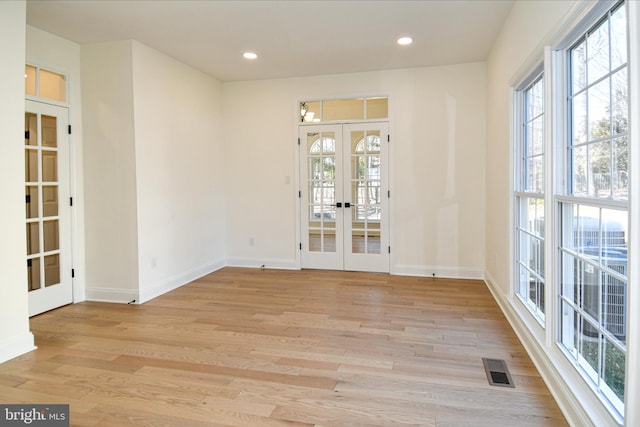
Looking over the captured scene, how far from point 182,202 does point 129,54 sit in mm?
1776

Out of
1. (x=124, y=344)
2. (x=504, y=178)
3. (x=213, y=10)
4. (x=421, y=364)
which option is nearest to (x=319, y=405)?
(x=421, y=364)

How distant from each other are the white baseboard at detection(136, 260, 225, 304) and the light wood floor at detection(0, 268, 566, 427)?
14 cm

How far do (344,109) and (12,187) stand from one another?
4.01 meters

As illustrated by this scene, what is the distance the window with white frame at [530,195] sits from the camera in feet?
9.77

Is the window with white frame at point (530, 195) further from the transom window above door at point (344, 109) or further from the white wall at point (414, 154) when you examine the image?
the transom window above door at point (344, 109)

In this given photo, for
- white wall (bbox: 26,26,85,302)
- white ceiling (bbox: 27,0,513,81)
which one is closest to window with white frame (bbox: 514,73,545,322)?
white ceiling (bbox: 27,0,513,81)

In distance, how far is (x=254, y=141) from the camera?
595cm

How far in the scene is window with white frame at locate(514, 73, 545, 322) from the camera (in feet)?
9.77

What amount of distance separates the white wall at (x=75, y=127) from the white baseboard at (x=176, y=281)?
0.70 meters

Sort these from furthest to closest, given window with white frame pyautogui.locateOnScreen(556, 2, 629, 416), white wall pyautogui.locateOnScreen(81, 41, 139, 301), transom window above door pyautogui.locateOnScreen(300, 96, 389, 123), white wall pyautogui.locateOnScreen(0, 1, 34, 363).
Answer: transom window above door pyautogui.locateOnScreen(300, 96, 389, 123) → white wall pyautogui.locateOnScreen(81, 41, 139, 301) → white wall pyautogui.locateOnScreen(0, 1, 34, 363) → window with white frame pyautogui.locateOnScreen(556, 2, 629, 416)

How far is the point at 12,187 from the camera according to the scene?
2.90m

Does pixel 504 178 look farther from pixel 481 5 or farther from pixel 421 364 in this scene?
pixel 421 364

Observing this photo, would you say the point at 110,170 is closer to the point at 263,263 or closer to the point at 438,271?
the point at 263,263

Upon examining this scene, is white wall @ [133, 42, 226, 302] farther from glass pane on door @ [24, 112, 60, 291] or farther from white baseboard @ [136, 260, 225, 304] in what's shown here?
glass pane on door @ [24, 112, 60, 291]
